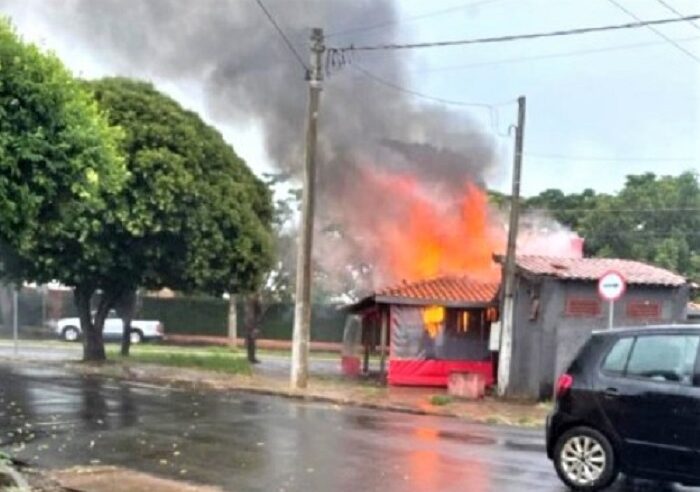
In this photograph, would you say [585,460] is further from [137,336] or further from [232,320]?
[137,336]

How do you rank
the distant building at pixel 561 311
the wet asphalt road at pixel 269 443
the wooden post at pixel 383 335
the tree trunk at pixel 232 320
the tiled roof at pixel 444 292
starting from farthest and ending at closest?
the tree trunk at pixel 232 320 < the wooden post at pixel 383 335 < the tiled roof at pixel 444 292 < the distant building at pixel 561 311 < the wet asphalt road at pixel 269 443

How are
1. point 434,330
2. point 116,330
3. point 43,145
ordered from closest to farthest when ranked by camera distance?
1. point 43,145
2. point 434,330
3. point 116,330

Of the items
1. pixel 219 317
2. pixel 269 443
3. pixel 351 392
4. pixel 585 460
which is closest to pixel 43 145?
pixel 269 443

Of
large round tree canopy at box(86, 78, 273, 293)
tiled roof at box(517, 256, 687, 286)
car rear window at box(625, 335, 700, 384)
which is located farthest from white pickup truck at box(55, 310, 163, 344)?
car rear window at box(625, 335, 700, 384)

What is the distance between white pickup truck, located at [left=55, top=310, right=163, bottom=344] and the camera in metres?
44.5

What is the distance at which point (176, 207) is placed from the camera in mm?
24719

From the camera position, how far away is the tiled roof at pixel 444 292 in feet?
78.7

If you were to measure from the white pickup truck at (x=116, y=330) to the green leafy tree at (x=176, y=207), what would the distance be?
1773 centimetres

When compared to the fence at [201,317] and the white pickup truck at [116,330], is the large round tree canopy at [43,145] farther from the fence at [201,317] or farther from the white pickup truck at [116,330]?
the white pickup truck at [116,330]

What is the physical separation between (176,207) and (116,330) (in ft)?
71.9

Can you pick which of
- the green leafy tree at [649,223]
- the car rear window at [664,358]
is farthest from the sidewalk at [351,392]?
the green leafy tree at [649,223]

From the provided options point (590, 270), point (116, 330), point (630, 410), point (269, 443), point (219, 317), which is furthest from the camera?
point (116, 330)

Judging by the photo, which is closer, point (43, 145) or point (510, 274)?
point (43, 145)

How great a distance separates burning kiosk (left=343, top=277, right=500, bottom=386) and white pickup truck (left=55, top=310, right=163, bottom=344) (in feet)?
71.2
